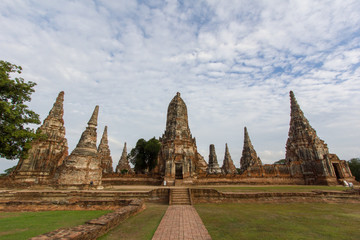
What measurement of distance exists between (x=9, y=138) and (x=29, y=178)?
33.8 ft

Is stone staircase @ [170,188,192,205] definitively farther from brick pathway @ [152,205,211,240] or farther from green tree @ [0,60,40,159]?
green tree @ [0,60,40,159]

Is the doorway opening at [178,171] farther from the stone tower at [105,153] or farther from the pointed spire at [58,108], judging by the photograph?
the stone tower at [105,153]

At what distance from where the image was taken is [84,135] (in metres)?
19.7

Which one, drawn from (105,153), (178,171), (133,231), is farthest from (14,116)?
(105,153)

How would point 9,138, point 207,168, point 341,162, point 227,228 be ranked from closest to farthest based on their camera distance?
point 227,228 < point 9,138 < point 341,162 < point 207,168

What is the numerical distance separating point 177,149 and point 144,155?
59.4 feet

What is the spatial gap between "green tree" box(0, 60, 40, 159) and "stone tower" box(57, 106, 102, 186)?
3845 millimetres

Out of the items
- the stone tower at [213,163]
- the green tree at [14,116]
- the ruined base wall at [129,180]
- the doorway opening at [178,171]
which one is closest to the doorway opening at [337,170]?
the stone tower at [213,163]

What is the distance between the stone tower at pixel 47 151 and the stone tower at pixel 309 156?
3515 cm

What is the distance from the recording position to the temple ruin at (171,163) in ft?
59.9

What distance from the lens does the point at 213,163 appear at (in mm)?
37062

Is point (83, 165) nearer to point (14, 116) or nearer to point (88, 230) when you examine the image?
point (14, 116)

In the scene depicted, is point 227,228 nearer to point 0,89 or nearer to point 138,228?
point 138,228

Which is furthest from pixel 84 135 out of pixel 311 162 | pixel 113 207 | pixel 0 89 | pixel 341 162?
pixel 341 162
